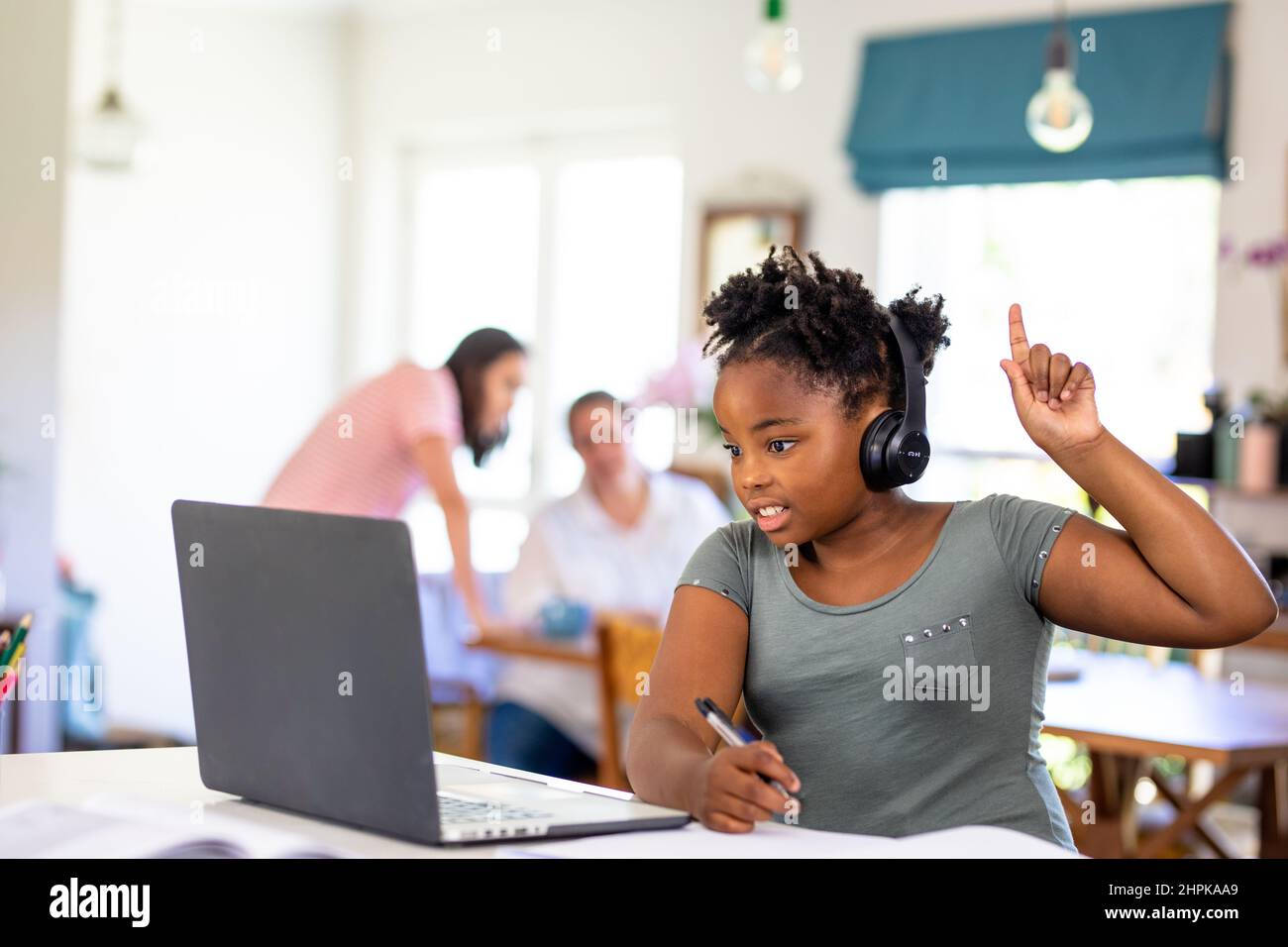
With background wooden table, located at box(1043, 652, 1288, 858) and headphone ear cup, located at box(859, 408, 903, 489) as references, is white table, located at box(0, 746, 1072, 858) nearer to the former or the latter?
headphone ear cup, located at box(859, 408, 903, 489)

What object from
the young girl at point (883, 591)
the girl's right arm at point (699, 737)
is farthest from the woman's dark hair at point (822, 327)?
the girl's right arm at point (699, 737)

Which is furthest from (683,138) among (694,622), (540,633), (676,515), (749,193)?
(694,622)

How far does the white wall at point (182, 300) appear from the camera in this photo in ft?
20.5

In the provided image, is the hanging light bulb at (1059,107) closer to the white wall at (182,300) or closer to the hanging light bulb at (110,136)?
the hanging light bulb at (110,136)

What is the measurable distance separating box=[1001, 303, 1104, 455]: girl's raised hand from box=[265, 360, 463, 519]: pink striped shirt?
2.25 m

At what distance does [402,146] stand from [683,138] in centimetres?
170

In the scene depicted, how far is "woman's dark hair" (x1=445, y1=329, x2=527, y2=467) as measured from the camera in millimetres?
3633

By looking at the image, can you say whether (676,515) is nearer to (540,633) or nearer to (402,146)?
(540,633)

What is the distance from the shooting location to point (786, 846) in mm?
1114

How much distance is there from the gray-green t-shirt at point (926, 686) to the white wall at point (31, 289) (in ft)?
8.96

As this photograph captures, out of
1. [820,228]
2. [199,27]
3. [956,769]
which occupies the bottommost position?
[956,769]

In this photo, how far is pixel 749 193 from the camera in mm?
5930

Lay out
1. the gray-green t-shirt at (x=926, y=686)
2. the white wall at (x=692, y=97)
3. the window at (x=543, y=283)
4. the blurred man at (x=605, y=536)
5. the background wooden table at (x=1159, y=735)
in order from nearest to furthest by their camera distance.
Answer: the gray-green t-shirt at (x=926, y=686) < the background wooden table at (x=1159, y=735) < the blurred man at (x=605, y=536) < the white wall at (x=692, y=97) < the window at (x=543, y=283)

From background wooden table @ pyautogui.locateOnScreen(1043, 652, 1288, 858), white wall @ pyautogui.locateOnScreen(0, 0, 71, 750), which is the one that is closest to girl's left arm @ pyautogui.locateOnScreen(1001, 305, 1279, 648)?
background wooden table @ pyautogui.locateOnScreen(1043, 652, 1288, 858)
